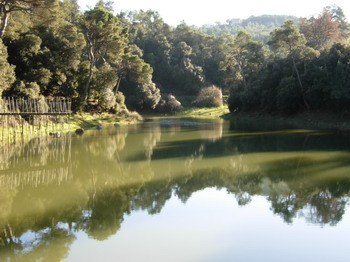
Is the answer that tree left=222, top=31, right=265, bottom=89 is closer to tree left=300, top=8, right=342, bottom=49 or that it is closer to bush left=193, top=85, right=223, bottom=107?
tree left=300, top=8, right=342, bottom=49

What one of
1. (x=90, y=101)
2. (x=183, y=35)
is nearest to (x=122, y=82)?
(x=90, y=101)

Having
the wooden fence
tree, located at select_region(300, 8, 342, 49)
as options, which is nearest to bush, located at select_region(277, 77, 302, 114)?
tree, located at select_region(300, 8, 342, 49)

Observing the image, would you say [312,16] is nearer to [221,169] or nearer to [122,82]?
[122,82]

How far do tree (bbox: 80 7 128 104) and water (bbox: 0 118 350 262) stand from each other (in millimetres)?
23201

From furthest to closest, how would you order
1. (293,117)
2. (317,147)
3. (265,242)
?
1. (293,117)
2. (317,147)
3. (265,242)

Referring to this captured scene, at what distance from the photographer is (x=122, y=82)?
67.9 m

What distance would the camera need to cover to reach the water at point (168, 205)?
7.08 meters

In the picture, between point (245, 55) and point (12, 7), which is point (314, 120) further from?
point (12, 7)

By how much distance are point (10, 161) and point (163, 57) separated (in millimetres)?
68352

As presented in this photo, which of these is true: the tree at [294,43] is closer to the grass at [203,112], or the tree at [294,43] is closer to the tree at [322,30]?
the tree at [322,30]

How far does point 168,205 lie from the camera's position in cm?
1019

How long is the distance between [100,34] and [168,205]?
33311mm

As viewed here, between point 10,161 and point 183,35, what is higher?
point 183,35

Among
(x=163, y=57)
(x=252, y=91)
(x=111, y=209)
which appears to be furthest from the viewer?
(x=163, y=57)
